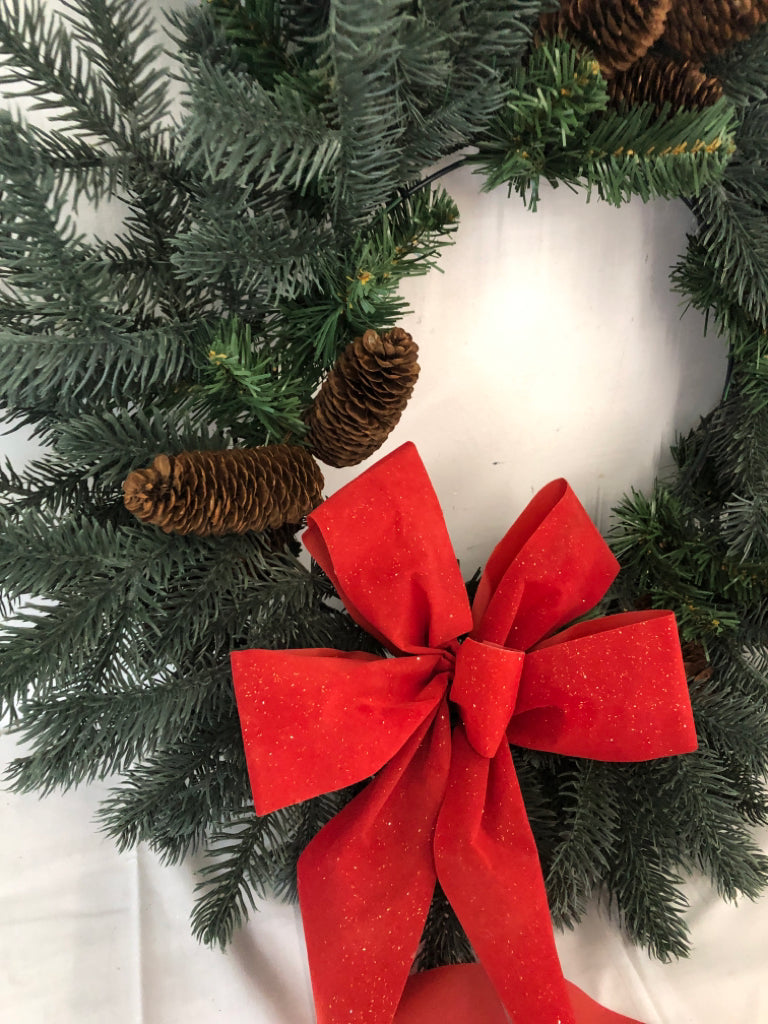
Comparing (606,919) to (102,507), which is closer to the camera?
(102,507)

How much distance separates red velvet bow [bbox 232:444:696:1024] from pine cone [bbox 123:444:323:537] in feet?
0.08

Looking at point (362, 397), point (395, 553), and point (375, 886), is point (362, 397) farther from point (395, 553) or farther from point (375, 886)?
point (375, 886)

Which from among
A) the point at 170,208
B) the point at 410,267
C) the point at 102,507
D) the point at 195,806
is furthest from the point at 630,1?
the point at 195,806

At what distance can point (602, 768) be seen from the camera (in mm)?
558

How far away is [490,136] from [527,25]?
0.22 feet

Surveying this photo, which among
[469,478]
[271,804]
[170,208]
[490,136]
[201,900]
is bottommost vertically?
[201,900]

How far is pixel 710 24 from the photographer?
1.63ft

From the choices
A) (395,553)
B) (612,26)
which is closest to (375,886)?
(395,553)

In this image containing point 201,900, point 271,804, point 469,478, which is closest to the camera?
point 271,804

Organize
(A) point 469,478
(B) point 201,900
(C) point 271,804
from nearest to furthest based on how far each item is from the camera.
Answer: (C) point 271,804, (B) point 201,900, (A) point 469,478

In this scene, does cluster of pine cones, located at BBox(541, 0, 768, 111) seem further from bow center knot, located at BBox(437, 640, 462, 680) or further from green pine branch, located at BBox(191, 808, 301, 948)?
green pine branch, located at BBox(191, 808, 301, 948)

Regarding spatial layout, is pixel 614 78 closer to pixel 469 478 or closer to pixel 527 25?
pixel 527 25

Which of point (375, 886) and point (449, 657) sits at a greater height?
point (449, 657)

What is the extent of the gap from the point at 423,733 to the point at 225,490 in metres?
0.21
